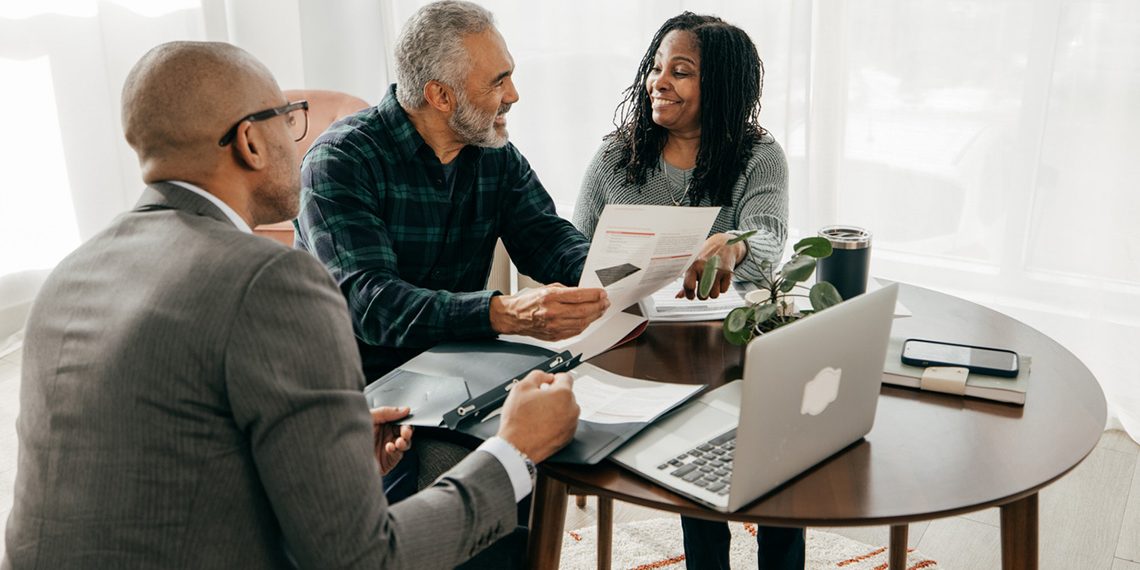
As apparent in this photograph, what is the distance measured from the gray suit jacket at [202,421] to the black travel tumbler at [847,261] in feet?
2.88

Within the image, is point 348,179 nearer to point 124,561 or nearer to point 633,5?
point 124,561

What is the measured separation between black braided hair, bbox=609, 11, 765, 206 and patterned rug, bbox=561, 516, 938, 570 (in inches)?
28.9

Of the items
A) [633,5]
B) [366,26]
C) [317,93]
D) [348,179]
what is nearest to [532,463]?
[348,179]

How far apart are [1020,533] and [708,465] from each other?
15.6 inches

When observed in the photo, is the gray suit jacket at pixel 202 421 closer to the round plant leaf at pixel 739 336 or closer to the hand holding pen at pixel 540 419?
the hand holding pen at pixel 540 419

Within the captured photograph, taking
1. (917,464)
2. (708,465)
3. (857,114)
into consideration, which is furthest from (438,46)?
(857,114)

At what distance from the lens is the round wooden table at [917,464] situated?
1.01 meters

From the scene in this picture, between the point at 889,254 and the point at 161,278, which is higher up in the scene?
the point at 161,278

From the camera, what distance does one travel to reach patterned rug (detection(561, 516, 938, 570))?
1.96m

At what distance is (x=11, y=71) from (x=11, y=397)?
1081 millimetres

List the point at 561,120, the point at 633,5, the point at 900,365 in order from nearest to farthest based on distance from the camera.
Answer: the point at 900,365, the point at 633,5, the point at 561,120

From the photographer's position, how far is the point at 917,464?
109 centimetres

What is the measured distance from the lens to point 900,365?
1346mm

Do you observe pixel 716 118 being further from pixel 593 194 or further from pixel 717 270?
pixel 717 270
